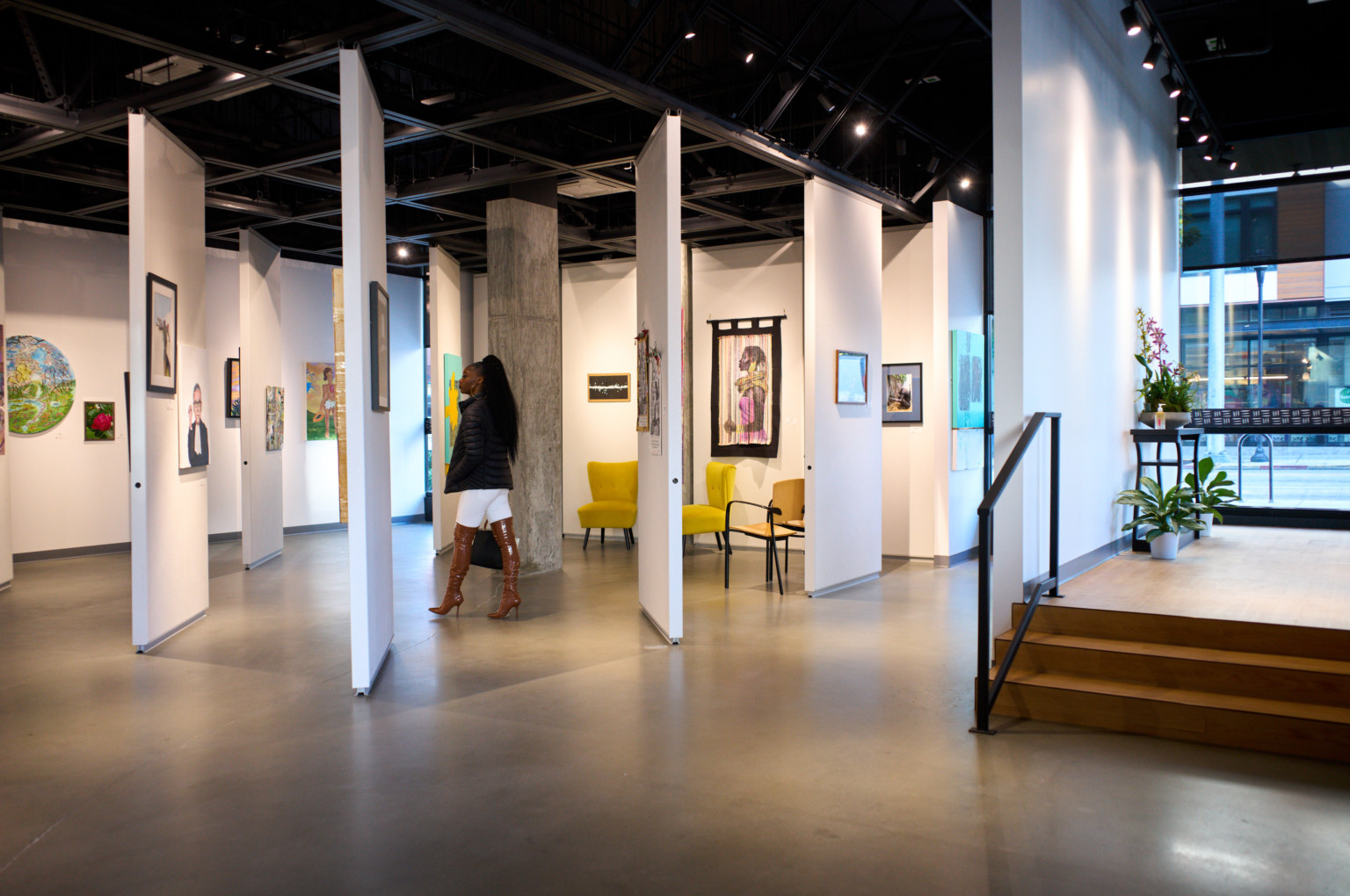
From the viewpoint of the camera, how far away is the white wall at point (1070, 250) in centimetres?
488

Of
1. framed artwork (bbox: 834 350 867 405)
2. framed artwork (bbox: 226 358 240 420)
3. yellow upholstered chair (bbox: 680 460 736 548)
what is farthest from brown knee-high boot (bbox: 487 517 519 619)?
framed artwork (bbox: 226 358 240 420)

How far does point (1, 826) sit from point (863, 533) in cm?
659

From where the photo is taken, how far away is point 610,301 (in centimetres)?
1135

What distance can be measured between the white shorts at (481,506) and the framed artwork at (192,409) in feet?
6.32

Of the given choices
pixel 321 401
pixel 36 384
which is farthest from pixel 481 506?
pixel 321 401

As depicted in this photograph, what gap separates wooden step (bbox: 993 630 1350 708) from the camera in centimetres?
402

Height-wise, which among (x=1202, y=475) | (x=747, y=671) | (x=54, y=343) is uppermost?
(x=54, y=343)

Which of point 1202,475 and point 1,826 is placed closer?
point 1,826

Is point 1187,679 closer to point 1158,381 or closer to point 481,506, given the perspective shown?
point 1158,381

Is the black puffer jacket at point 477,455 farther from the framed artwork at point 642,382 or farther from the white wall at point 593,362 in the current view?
the white wall at point 593,362

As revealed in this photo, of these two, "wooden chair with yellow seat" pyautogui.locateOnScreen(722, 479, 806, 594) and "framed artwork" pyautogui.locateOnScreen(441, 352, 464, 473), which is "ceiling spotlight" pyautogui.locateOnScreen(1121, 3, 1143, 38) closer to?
"wooden chair with yellow seat" pyautogui.locateOnScreen(722, 479, 806, 594)

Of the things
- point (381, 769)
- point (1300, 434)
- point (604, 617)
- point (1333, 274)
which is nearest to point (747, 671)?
point (604, 617)

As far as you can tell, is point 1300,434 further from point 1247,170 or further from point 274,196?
point 274,196

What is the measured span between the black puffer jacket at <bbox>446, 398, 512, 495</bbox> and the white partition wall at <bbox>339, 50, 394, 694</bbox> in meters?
1.53
